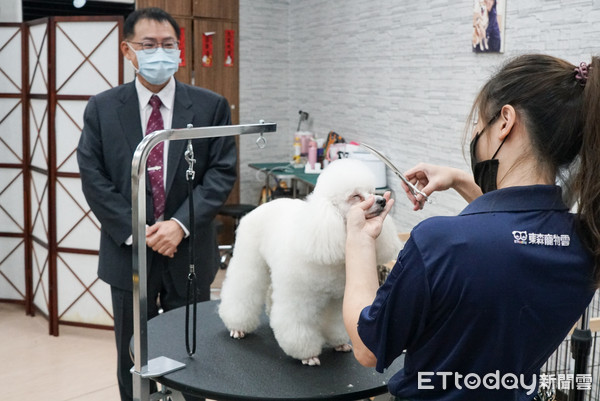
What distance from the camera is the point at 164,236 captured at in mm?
2119

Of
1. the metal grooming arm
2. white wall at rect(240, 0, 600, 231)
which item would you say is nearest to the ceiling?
white wall at rect(240, 0, 600, 231)

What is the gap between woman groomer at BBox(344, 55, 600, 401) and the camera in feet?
3.24

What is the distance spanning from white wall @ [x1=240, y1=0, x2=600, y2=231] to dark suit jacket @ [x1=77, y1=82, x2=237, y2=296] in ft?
4.21

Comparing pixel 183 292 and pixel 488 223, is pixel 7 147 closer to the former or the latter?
pixel 183 292

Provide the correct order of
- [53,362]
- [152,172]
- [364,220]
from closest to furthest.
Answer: [364,220], [152,172], [53,362]

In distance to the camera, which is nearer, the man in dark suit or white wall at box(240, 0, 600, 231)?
the man in dark suit

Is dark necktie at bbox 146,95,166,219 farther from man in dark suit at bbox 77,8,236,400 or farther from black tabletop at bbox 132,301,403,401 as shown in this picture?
black tabletop at bbox 132,301,403,401

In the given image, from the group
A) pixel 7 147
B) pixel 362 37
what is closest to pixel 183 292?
pixel 7 147

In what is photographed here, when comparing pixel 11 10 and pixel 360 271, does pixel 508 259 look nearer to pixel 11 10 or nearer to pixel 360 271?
pixel 360 271

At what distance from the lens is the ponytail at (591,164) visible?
100 centimetres

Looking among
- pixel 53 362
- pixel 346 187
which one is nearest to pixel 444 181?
pixel 346 187

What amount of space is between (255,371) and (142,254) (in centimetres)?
42

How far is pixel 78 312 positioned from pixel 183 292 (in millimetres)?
1919

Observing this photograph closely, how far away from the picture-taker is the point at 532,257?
100 centimetres
